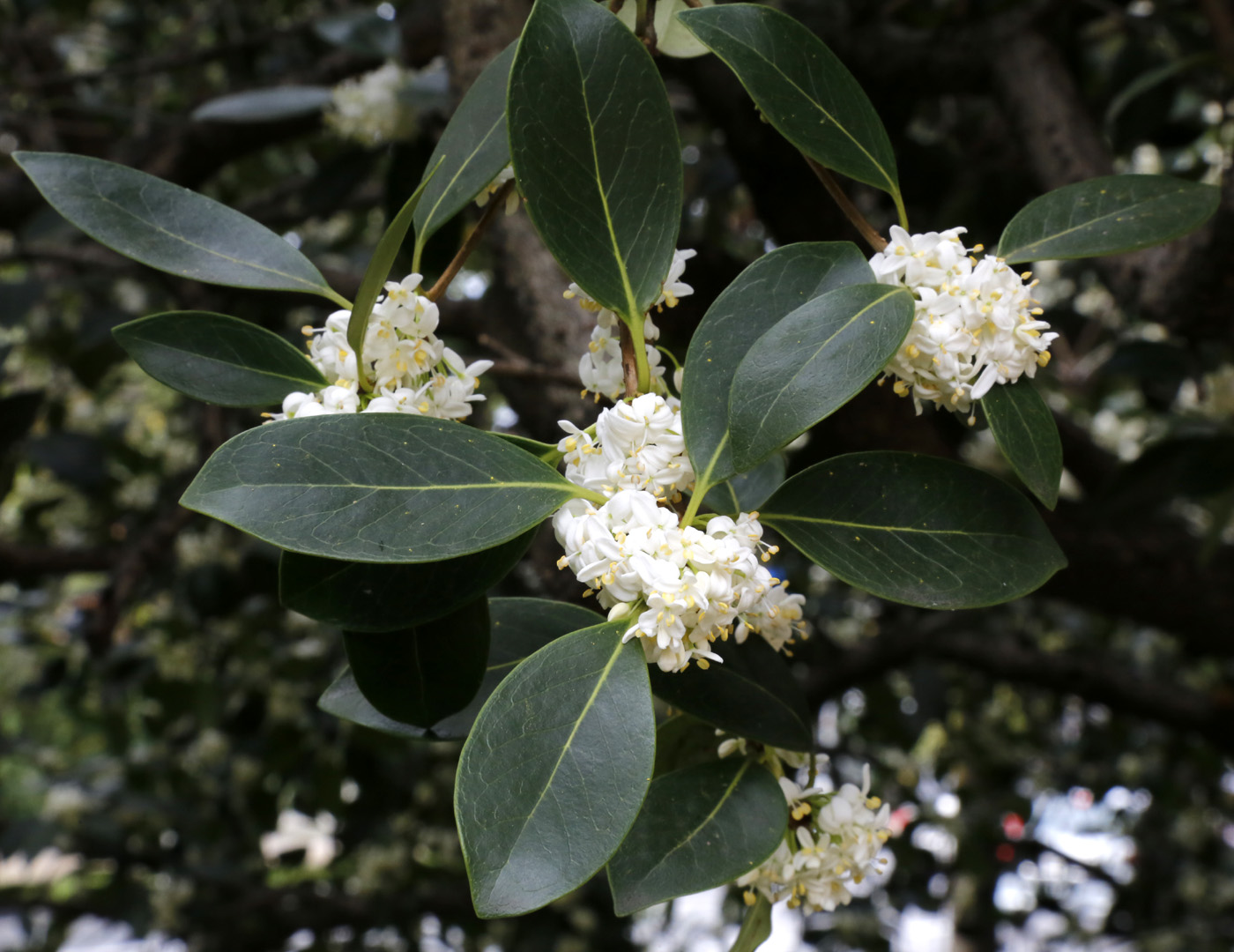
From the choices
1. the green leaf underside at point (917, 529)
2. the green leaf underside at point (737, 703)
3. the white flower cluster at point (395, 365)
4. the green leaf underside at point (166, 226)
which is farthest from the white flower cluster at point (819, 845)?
the green leaf underside at point (166, 226)

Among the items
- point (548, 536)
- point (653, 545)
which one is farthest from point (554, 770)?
point (548, 536)

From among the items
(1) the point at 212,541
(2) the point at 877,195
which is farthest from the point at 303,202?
(2) the point at 877,195

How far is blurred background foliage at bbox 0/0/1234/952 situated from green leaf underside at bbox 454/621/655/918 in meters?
0.34

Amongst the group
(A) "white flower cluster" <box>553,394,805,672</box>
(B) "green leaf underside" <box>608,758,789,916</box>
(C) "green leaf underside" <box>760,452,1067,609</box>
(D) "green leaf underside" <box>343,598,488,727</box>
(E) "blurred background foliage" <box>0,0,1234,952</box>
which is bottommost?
(E) "blurred background foliage" <box>0,0,1234,952</box>

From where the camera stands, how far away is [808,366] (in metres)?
0.42

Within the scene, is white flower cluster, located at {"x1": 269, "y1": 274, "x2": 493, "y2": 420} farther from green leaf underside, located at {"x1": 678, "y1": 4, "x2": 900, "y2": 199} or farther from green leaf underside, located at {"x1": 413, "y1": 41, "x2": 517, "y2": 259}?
green leaf underside, located at {"x1": 678, "y1": 4, "x2": 900, "y2": 199}

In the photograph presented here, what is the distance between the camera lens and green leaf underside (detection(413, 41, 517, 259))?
534 millimetres

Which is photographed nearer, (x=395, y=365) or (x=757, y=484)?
(x=395, y=365)

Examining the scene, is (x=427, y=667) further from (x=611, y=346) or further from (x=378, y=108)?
(x=378, y=108)

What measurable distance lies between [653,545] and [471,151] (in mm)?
266

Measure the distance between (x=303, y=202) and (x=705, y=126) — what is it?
0.77 meters

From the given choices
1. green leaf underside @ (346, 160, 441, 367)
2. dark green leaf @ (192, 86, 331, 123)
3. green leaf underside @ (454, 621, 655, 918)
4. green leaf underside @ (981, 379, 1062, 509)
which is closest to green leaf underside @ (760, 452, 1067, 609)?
green leaf underside @ (981, 379, 1062, 509)

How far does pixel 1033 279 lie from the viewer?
1.72 feet

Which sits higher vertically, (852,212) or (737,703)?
(852,212)
